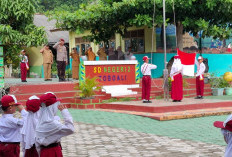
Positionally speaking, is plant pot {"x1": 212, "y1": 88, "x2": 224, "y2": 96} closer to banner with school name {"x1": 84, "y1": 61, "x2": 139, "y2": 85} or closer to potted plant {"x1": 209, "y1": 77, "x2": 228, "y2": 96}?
potted plant {"x1": 209, "y1": 77, "x2": 228, "y2": 96}

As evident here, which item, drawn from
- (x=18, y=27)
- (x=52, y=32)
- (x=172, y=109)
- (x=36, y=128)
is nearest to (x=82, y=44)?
(x=52, y=32)

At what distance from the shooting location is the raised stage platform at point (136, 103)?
1427 cm

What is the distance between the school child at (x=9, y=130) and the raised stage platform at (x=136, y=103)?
7293 mm

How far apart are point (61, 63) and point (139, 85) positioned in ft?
10.9

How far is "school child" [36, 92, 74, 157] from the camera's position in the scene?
547cm

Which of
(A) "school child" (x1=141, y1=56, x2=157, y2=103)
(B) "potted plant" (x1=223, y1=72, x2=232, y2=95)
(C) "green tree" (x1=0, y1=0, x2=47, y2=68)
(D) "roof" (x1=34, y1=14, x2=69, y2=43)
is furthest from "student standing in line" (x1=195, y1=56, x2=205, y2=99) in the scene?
(D) "roof" (x1=34, y1=14, x2=69, y2=43)

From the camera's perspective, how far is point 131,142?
10.2m

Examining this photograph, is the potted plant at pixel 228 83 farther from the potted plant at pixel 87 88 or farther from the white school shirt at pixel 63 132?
the white school shirt at pixel 63 132

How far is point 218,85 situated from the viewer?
2067 centimetres

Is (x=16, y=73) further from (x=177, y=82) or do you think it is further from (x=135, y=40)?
(x=177, y=82)

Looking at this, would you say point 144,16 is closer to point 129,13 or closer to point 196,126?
point 129,13

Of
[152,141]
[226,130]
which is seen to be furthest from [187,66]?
[226,130]

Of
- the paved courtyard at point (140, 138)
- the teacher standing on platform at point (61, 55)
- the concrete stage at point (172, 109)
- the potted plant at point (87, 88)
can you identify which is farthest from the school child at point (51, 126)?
the teacher standing on platform at point (61, 55)

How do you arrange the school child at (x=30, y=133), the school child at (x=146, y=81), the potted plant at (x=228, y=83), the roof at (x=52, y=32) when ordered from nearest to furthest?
1. the school child at (x=30, y=133)
2. the school child at (x=146, y=81)
3. the potted plant at (x=228, y=83)
4. the roof at (x=52, y=32)
